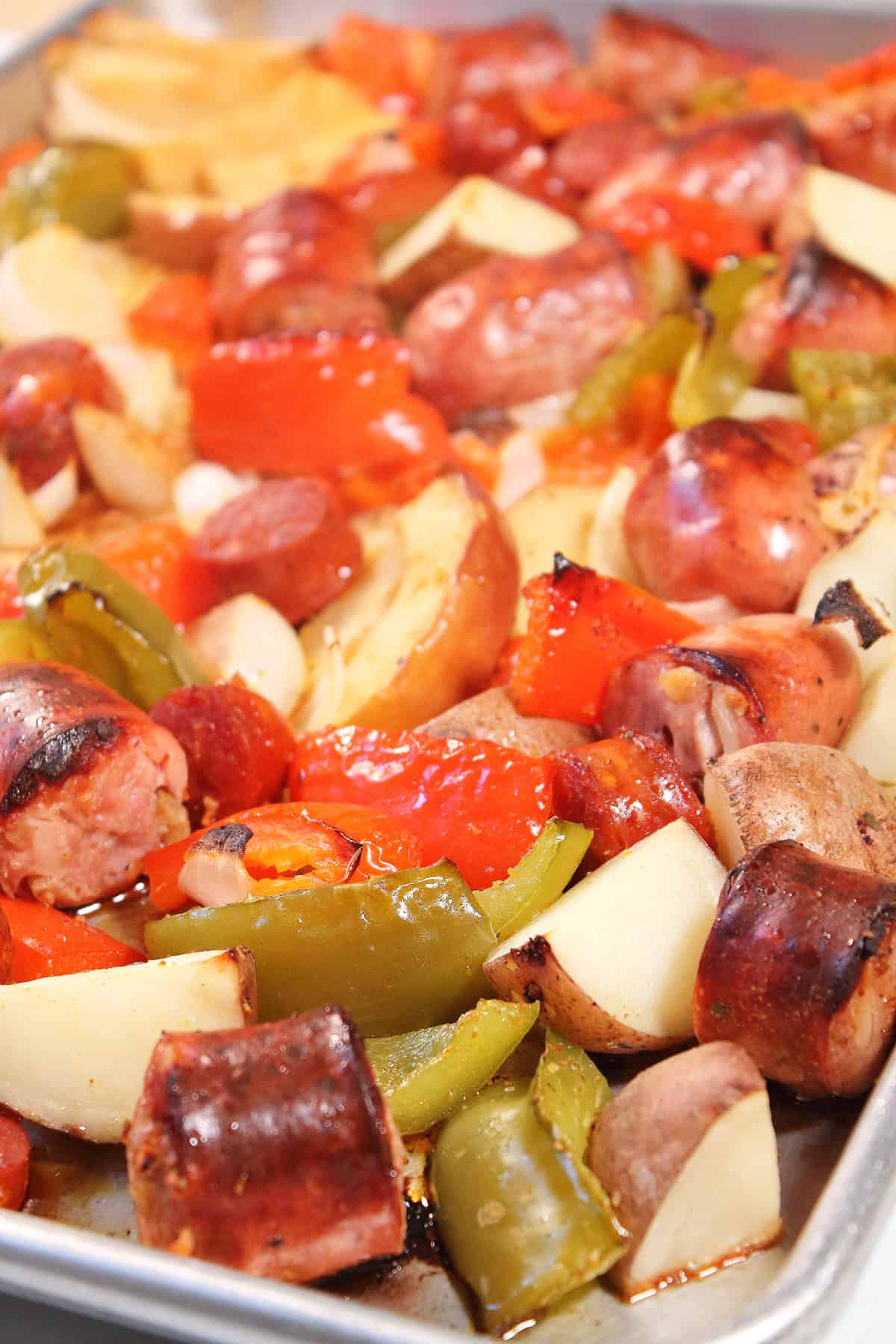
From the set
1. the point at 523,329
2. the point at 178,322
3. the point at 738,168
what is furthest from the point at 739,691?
the point at 178,322

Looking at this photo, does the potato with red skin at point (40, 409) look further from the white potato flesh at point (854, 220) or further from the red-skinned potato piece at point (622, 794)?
the white potato flesh at point (854, 220)

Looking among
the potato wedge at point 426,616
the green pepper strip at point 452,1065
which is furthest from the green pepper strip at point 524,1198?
the potato wedge at point 426,616

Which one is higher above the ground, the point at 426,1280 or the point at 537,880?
the point at 537,880

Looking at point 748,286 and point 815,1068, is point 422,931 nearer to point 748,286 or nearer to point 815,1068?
point 815,1068

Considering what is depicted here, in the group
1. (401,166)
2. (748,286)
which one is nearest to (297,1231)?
(748,286)

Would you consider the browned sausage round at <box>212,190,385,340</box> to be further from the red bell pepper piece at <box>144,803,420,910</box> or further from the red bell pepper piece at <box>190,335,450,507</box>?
the red bell pepper piece at <box>144,803,420,910</box>

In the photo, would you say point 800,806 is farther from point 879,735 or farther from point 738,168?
point 738,168
